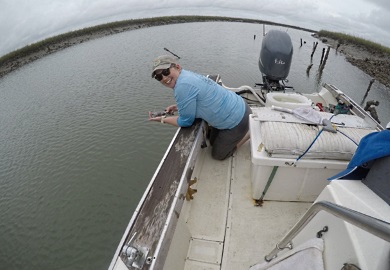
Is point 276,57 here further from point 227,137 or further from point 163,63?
point 163,63

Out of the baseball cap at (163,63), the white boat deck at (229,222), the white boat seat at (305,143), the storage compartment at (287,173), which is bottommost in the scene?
the white boat deck at (229,222)

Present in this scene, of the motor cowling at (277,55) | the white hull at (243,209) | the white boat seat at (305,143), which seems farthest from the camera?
the motor cowling at (277,55)

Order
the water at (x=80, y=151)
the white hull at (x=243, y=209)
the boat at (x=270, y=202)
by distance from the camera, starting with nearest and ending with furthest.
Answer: the boat at (x=270, y=202) < the white hull at (x=243, y=209) < the water at (x=80, y=151)

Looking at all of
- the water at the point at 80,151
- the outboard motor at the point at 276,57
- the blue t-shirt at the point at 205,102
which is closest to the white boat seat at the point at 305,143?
the blue t-shirt at the point at 205,102

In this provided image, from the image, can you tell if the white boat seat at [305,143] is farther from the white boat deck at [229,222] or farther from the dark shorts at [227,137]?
the white boat deck at [229,222]

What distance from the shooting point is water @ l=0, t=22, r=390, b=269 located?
6.02 metres

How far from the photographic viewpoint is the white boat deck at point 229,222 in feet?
9.58

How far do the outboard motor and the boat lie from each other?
7.99 ft

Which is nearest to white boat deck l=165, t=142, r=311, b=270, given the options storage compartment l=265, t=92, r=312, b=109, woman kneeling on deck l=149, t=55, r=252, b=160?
woman kneeling on deck l=149, t=55, r=252, b=160

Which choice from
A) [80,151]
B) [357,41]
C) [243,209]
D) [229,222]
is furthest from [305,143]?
[357,41]

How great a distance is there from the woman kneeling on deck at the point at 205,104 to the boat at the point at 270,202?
9.7 inches

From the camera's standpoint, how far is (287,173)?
3164 millimetres

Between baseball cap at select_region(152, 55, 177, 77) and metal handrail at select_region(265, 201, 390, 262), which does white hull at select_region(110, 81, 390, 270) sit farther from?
baseball cap at select_region(152, 55, 177, 77)

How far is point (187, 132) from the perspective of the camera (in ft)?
11.9
